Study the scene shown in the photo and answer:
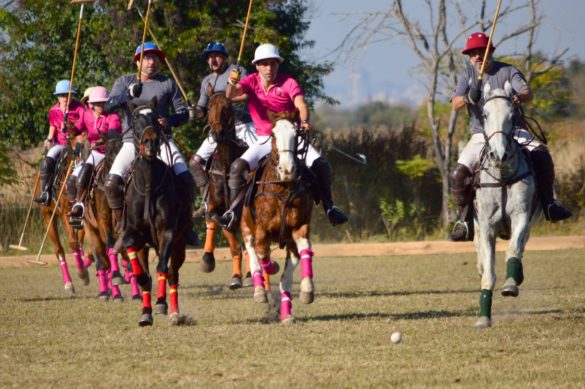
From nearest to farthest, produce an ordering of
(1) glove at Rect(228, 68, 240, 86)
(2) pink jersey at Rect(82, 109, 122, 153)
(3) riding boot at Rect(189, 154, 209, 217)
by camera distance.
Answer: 1. (1) glove at Rect(228, 68, 240, 86)
2. (3) riding boot at Rect(189, 154, 209, 217)
3. (2) pink jersey at Rect(82, 109, 122, 153)

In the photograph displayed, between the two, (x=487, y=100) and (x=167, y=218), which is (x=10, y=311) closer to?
(x=167, y=218)

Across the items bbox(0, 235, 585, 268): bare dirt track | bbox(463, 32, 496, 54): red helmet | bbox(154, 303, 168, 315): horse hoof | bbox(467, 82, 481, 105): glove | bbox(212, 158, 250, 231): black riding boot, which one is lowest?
bbox(154, 303, 168, 315): horse hoof

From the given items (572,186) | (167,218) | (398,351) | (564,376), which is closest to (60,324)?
(167,218)

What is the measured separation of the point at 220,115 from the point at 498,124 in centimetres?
379

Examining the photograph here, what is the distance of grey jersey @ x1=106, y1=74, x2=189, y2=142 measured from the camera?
12.5m

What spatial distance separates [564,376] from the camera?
26.3 feet

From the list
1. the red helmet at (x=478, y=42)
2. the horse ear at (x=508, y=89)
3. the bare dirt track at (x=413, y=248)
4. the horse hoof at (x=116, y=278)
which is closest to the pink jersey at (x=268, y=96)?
the red helmet at (x=478, y=42)

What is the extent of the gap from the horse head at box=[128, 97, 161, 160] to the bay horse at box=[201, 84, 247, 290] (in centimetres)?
132

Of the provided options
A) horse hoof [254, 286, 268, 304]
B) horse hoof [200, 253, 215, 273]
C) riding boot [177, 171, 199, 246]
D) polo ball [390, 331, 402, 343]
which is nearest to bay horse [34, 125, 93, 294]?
horse hoof [200, 253, 215, 273]

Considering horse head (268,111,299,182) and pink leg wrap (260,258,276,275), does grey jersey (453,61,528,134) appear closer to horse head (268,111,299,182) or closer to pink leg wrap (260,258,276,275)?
horse head (268,111,299,182)

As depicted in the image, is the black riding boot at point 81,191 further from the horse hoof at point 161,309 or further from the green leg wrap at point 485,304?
the green leg wrap at point 485,304

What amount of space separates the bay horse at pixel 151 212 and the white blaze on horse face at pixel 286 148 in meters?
1.15

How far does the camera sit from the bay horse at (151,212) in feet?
37.8

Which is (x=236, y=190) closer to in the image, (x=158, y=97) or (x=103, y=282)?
(x=158, y=97)
